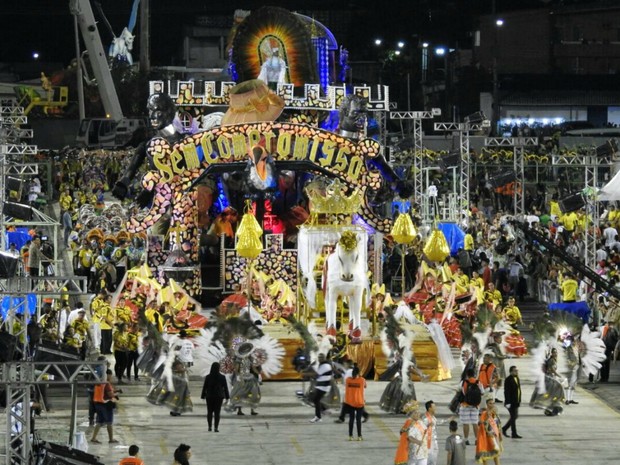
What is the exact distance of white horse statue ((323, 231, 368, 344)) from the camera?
32844 millimetres

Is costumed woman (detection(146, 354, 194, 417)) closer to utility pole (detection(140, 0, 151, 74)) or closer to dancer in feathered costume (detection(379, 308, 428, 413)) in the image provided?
dancer in feathered costume (detection(379, 308, 428, 413))

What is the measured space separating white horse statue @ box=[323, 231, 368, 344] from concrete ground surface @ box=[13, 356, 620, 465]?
176 cm

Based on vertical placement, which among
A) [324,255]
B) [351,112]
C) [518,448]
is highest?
[351,112]

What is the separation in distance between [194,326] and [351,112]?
35.1 ft

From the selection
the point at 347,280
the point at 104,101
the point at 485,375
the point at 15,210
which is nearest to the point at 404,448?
the point at 485,375

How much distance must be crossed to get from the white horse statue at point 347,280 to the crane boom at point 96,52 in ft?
135

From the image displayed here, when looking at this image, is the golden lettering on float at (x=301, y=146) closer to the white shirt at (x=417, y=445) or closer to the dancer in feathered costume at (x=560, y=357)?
the dancer in feathered costume at (x=560, y=357)

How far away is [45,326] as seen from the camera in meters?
31.1

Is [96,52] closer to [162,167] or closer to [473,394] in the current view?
[162,167]

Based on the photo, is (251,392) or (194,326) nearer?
(251,392)

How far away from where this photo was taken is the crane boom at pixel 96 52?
7330 centimetres

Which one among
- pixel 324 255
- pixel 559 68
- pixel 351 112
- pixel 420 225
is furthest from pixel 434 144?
pixel 324 255

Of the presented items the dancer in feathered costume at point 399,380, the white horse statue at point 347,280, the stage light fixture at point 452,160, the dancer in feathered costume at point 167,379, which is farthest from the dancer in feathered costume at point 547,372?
the stage light fixture at point 452,160

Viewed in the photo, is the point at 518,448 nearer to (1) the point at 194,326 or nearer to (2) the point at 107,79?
(1) the point at 194,326
